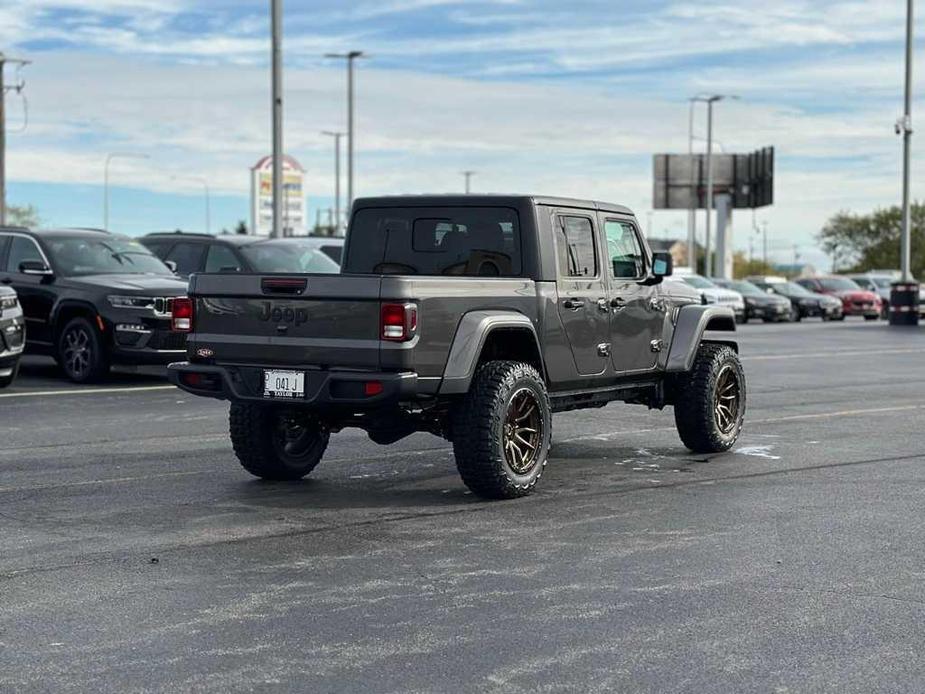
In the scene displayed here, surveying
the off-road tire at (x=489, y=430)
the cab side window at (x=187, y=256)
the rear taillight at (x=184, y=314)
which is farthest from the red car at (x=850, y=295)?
the rear taillight at (x=184, y=314)

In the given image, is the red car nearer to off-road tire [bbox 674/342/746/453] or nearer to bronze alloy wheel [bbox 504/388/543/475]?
off-road tire [bbox 674/342/746/453]

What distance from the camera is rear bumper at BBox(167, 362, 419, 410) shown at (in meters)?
8.43

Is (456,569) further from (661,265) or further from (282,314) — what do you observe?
(661,265)

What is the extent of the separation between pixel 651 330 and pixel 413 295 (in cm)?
289

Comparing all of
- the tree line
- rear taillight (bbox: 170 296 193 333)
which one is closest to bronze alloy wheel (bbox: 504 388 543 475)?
rear taillight (bbox: 170 296 193 333)

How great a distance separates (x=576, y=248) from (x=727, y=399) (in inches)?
91.0

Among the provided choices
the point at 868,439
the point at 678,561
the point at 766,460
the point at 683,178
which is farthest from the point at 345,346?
→ the point at 683,178

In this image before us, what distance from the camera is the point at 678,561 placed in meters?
7.25

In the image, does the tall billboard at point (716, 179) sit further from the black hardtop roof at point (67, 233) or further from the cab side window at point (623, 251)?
the cab side window at point (623, 251)

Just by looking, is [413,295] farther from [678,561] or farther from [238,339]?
[678,561]

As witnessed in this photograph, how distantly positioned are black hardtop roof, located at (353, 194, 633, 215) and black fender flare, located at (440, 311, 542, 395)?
117 centimetres

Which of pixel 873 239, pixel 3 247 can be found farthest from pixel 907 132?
pixel 873 239

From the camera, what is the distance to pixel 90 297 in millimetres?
17312

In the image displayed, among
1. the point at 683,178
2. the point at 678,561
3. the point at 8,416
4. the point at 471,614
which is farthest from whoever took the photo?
the point at 683,178
